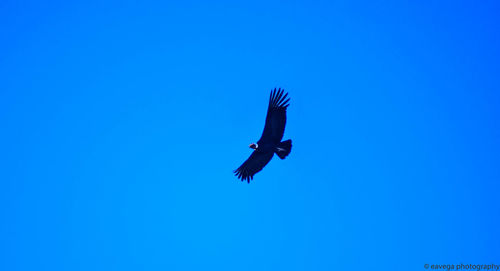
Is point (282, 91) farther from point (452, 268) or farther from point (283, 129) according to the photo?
point (452, 268)

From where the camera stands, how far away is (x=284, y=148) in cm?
1833

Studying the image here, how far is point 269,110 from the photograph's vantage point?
59.1 ft

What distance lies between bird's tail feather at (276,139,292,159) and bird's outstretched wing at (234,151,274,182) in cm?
80

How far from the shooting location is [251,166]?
19516mm

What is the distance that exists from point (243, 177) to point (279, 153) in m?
2.07

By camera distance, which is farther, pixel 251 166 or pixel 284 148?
pixel 251 166

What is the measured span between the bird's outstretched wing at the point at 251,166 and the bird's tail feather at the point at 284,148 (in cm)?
80

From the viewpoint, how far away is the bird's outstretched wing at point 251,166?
1925 cm

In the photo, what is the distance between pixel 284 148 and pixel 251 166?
1.92 meters

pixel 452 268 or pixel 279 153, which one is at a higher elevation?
pixel 279 153

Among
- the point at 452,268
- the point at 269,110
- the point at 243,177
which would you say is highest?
the point at 269,110

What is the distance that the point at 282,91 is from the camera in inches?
717

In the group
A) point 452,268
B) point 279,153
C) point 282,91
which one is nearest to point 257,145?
point 279,153

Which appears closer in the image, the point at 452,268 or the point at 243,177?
the point at 452,268
